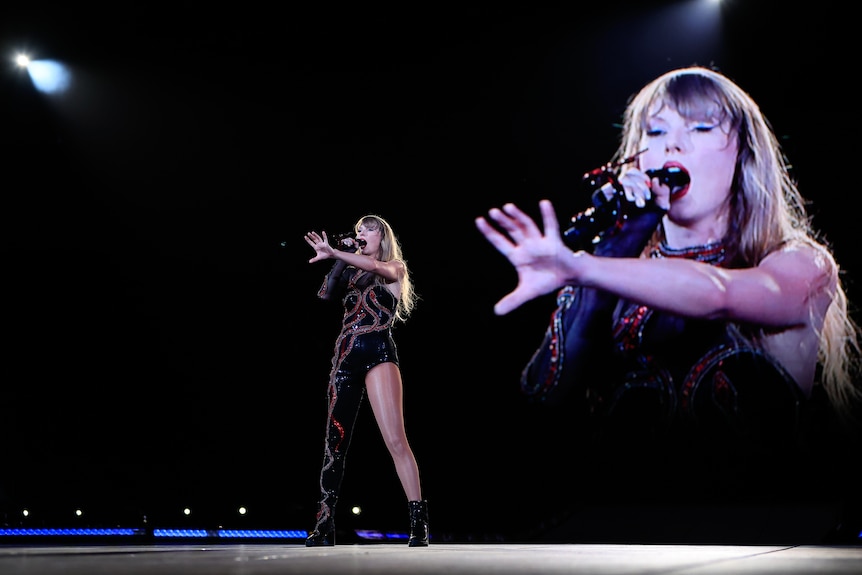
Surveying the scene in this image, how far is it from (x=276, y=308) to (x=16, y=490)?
1.82 meters

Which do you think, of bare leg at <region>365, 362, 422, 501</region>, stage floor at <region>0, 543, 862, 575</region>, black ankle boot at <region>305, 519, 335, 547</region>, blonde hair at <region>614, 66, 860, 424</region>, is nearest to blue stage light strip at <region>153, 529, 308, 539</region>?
black ankle boot at <region>305, 519, 335, 547</region>

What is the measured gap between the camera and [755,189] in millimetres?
3746

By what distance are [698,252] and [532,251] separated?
2.25ft

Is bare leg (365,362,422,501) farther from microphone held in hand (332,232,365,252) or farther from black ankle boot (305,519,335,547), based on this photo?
microphone held in hand (332,232,365,252)

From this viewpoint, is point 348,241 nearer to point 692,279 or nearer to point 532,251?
point 532,251

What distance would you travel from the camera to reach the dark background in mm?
4082

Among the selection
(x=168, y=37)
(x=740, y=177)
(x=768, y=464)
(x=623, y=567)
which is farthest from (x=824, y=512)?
(x=168, y=37)

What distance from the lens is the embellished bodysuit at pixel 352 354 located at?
3254 mm

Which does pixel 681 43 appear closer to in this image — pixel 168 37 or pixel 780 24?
pixel 780 24

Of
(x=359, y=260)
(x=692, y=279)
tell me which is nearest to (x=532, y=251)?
(x=692, y=279)

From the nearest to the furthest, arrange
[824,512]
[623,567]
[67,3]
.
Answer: [623,567] < [824,512] < [67,3]

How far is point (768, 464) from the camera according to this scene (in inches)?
140

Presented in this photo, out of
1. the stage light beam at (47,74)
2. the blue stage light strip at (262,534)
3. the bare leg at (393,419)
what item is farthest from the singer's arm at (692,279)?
the stage light beam at (47,74)

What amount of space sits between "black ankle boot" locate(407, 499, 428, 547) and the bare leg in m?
0.03
